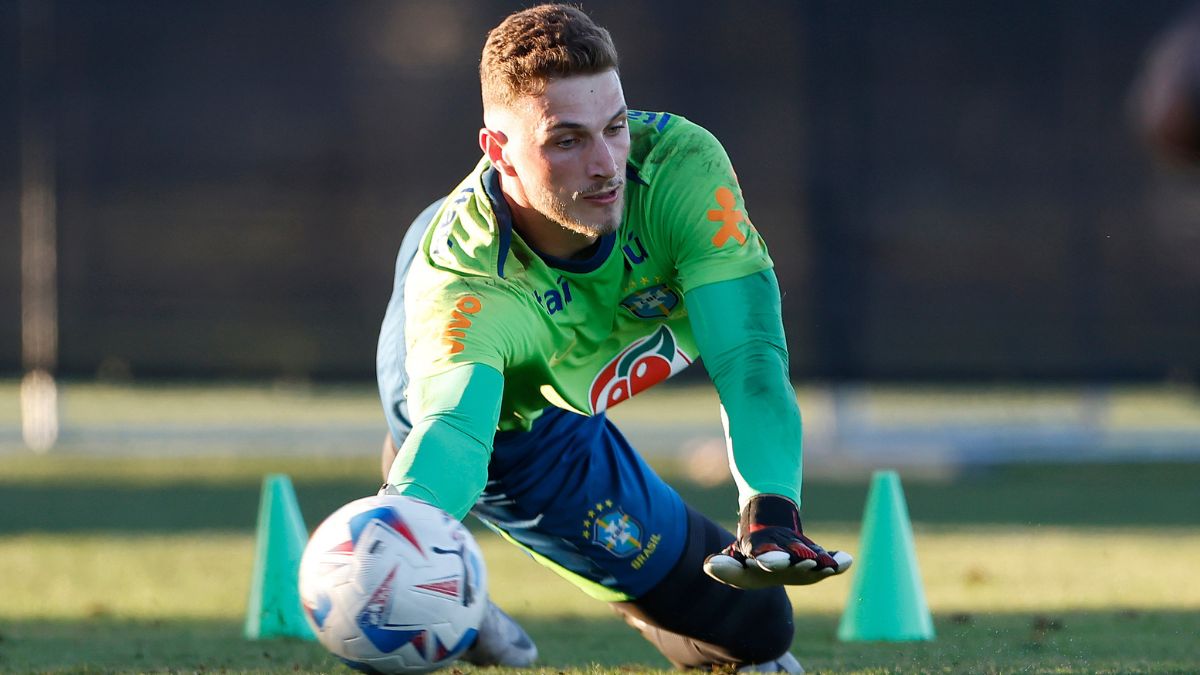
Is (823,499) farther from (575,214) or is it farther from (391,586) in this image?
(391,586)

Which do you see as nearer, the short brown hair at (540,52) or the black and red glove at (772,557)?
the black and red glove at (772,557)

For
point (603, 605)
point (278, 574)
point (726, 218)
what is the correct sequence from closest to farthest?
point (726, 218) → point (278, 574) → point (603, 605)

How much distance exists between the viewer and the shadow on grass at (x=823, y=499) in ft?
31.3

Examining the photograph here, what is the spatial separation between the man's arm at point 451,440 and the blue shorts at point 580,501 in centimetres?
81

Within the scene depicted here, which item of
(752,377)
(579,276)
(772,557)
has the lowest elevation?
(772,557)

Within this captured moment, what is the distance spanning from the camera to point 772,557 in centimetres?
391

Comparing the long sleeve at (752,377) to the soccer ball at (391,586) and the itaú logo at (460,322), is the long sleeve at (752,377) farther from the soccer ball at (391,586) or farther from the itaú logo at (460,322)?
the soccer ball at (391,586)

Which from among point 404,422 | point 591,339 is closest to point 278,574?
point 404,422

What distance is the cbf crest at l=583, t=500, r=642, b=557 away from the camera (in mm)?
5086

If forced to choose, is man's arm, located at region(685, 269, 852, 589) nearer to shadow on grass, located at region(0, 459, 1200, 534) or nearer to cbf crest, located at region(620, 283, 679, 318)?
cbf crest, located at region(620, 283, 679, 318)

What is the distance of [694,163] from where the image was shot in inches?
181

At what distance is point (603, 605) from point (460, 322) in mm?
2898

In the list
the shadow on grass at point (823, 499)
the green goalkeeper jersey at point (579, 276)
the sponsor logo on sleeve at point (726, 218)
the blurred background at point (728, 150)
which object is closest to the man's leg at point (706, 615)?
the green goalkeeper jersey at point (579, 276)

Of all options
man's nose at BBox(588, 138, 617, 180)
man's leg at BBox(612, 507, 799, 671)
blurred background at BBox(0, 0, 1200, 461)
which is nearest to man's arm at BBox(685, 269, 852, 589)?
man's nose at BBox(588, 138, 617, 180)
